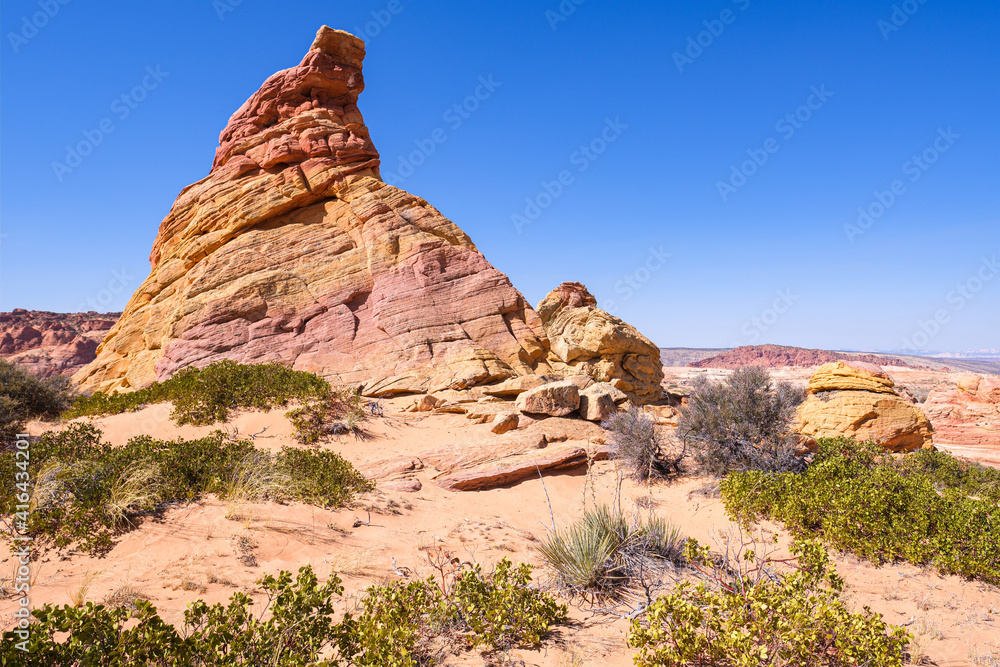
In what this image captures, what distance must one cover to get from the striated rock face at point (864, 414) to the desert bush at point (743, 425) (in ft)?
12.3

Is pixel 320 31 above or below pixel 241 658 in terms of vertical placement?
above

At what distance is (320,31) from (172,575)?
875 inches

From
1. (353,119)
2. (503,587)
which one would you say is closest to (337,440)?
(503,587)

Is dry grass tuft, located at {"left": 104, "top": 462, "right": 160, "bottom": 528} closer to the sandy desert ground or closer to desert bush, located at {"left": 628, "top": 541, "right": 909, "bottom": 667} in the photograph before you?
the sandy desert ground

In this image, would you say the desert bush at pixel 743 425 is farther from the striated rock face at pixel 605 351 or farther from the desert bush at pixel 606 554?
the striated rock face at pixel 605 351

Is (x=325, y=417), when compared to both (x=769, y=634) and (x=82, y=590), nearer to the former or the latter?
(x=82, y=590)

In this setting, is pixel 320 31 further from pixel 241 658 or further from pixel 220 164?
pixel 241 658

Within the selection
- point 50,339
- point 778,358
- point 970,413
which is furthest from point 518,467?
point 778,358

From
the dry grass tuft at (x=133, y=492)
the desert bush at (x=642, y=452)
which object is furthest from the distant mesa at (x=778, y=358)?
the dry grass tuft at (x=133, y=492)

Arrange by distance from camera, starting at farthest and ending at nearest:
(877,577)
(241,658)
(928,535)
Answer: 1. (928,535)
2. (877,577)
3. (241,658)

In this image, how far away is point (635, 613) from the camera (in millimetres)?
4172

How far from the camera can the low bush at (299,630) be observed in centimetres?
286

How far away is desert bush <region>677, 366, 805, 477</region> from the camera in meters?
8.95

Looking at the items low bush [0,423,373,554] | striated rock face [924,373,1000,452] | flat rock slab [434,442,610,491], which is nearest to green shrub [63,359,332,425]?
low bush [0,423,373,554]
